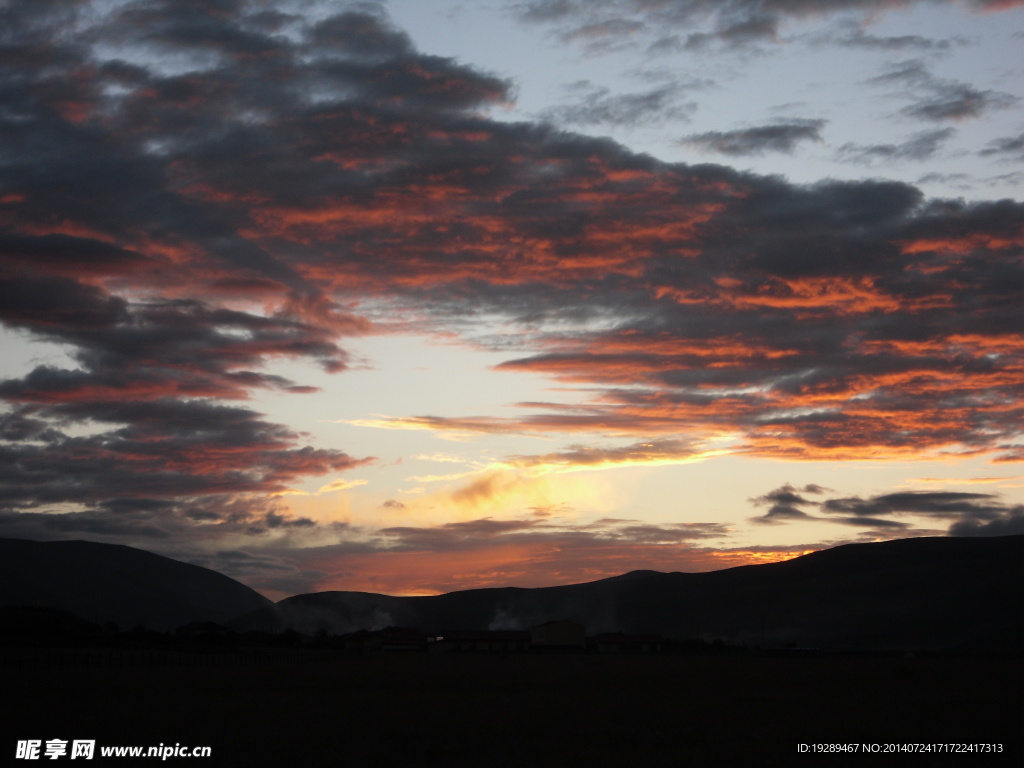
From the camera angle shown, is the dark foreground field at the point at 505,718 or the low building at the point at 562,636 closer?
the dark foreground field at the point at 505,718

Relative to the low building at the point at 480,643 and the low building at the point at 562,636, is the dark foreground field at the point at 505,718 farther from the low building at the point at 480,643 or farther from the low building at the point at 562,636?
Result: the low building at the point at 562,636

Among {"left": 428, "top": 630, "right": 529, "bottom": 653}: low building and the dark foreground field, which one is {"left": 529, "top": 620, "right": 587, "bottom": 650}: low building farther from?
the dark foreground field

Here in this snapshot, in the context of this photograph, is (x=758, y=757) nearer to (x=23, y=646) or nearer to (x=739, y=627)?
(x=23, y=646)

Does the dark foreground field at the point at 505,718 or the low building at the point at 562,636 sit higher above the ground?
the dark foreground field at the point at 505,718

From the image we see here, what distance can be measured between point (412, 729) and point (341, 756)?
238 inches

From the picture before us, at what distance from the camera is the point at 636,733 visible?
93.3ft

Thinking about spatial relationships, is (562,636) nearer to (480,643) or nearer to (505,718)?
(480,643)

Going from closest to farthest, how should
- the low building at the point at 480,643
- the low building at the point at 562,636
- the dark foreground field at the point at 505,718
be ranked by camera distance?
the dark foreground field at the point at 505,718 < the low building at the point at 480,643 < the low building at the point at 562,636

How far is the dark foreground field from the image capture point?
24.0 metres

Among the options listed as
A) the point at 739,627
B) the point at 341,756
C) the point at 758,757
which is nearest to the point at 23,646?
the point at 341,756

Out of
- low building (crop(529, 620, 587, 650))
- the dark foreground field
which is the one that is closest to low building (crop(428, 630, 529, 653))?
low building (crop(529, 620, 587, 650))

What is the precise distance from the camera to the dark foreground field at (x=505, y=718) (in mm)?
23969

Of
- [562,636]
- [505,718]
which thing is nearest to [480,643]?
[562,636]

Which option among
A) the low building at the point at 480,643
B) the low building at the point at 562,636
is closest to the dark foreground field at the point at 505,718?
the low building at the point at 480,643
